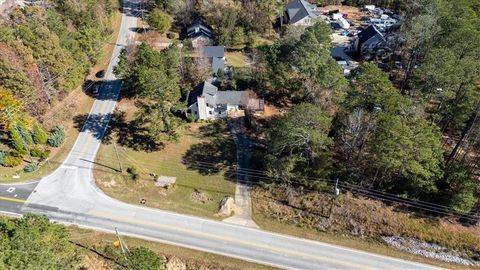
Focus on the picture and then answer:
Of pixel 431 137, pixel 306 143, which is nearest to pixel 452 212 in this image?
pixel 431 137

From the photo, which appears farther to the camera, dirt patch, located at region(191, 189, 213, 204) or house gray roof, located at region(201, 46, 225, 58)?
house gray roof, located at region(201, 46, 225, 58)

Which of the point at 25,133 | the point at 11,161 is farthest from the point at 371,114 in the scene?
the point at 11,161

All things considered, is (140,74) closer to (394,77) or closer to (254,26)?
(254,26)

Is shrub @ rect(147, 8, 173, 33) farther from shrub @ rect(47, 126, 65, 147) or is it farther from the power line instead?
the power line

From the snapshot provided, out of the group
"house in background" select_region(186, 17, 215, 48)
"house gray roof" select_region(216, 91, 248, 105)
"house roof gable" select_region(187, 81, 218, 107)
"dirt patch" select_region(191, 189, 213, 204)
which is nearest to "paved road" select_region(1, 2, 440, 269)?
"dirt patch" select_region(191, 189, 213, 204)

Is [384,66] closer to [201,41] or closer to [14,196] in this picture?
[201,41]

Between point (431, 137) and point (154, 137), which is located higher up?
point (431, 137)

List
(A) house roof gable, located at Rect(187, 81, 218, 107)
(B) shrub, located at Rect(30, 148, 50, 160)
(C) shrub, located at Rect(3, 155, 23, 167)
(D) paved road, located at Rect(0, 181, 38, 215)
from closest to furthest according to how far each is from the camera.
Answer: (D) paved road, located at Rect(0, 181, 38, 215)
(C) shrub, located at Rect(3, 155, 23, 167)
(B) shrub, located at Rect(30, 148, 50, 160)
(A) house roof gable, located at Rect(187, 81, 218, 107)

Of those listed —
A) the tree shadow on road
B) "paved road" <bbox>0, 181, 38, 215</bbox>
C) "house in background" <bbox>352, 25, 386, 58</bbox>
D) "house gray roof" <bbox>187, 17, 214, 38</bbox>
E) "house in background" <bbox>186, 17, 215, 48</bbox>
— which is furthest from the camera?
"house gray roof" <bbox>187, 17, 214, 38</bbox>
